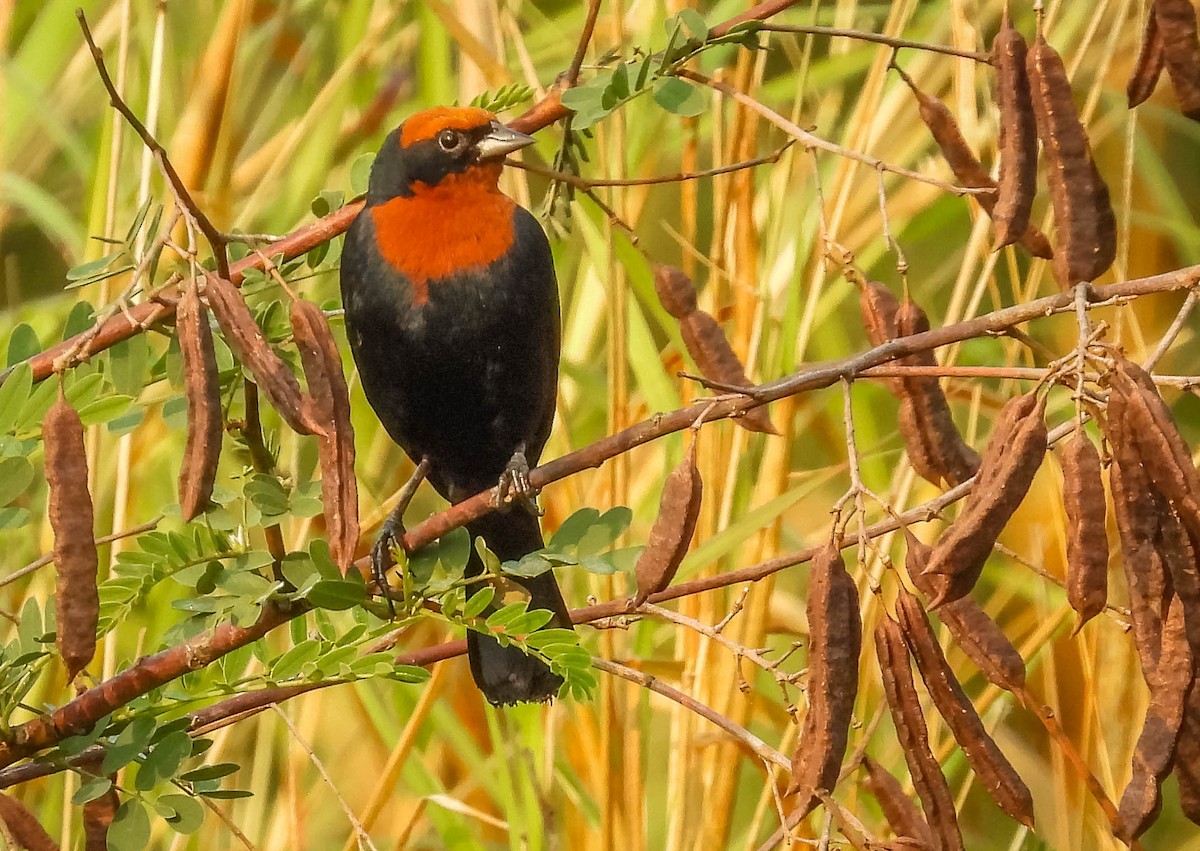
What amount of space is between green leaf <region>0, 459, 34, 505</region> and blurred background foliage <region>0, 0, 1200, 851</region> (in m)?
0.11

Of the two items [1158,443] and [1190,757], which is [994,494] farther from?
[1190,757]

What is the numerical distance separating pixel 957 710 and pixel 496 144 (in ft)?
Answer: 2.95

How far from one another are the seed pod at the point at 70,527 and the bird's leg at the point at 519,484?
471mm

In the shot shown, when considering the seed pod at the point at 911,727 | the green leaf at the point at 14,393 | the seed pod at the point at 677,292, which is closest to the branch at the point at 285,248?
the green leaf at the point at 14,393

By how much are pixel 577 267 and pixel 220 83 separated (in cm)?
66

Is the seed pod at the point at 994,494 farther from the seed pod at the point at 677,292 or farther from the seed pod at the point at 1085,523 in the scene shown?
the seed pod at the point at 677,292

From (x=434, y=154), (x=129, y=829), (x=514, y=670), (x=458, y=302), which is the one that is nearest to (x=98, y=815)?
(x=129, y=829)

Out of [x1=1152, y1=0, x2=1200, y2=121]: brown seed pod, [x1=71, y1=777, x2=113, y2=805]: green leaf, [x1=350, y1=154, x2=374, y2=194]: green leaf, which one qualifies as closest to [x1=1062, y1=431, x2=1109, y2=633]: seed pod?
→ [x1=1152, y1=0, x2=1200, y2=121]: brown seed pod

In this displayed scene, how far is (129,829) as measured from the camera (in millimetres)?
951

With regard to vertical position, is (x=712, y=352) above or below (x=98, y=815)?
above

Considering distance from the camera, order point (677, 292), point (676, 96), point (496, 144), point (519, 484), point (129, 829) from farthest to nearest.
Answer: point (496, 144)
point (519, 484)
point (676, 96)
point (677, 292)
point (129, 829)

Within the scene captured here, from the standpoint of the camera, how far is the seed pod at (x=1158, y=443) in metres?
A: 0.64

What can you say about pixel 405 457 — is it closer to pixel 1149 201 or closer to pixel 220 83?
pixel 220 83

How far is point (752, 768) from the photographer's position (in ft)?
6.91
